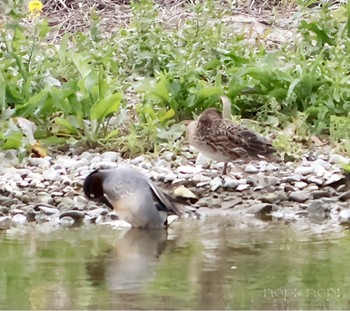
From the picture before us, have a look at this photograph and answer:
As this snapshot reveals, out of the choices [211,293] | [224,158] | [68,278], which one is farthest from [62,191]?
[211,293]

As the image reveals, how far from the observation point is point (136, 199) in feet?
25.0

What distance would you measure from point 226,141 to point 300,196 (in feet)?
2.55

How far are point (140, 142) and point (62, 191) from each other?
1.11 m

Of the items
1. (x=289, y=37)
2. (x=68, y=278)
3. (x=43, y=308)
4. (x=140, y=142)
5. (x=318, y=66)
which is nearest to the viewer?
(x=43, y=308)

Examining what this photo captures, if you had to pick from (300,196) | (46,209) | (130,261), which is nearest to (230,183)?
(300,196)

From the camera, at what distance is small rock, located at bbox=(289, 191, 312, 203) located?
27.0 feet

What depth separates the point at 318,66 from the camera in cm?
1002

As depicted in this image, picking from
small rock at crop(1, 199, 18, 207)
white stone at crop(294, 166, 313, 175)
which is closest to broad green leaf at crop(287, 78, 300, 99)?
white stone at crop(294, 166, 313, 175)

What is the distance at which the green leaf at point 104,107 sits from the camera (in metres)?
9.38

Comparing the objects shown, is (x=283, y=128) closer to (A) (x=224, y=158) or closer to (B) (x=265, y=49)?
(A) (x=224, y=158)

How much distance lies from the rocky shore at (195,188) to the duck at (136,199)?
21 centimetres

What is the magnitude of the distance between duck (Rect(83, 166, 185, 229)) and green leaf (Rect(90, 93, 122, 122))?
1.60m

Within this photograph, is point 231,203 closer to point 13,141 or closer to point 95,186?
point 95,186

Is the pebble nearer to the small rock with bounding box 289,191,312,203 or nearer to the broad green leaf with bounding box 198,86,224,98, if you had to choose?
the small rock with bounding box 289,191,312,203
